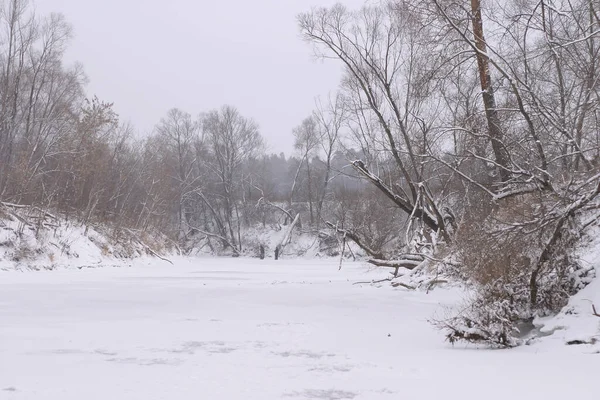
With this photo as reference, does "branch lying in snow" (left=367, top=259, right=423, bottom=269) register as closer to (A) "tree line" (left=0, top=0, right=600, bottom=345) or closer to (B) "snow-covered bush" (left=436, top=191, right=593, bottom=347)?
(A) "tree line" (left=0, top=0, right=600, bottom=345)

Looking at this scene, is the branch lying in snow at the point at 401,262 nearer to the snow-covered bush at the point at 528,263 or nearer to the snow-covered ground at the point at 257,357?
the snow-covered ground at the point at 257,357

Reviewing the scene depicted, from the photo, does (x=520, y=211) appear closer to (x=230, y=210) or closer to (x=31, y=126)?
(x=31, y=126)

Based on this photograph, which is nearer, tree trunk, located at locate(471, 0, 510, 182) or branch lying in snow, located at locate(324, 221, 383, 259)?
tree trunk, located at locate(471, 0, 510, 182)

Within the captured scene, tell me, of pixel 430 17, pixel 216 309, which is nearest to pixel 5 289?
pixel 216 309

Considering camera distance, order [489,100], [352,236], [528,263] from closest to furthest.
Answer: [528,263] → [489,100] → [352,236]

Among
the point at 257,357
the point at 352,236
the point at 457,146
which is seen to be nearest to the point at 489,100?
the point at 457,146

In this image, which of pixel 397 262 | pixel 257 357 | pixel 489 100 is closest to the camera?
pixel 257 357

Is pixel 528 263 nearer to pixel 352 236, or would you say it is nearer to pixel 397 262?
pixel 397 262

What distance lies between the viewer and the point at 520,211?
783 centimetres

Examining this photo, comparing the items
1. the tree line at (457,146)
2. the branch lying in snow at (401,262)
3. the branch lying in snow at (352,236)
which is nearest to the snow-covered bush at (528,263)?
the tree line at (457,146)

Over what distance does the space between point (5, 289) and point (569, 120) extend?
12334 mm

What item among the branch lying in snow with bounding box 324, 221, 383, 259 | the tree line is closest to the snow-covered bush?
the tree line

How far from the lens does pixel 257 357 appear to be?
596 cm

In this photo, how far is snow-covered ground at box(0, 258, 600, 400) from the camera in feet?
14.8
